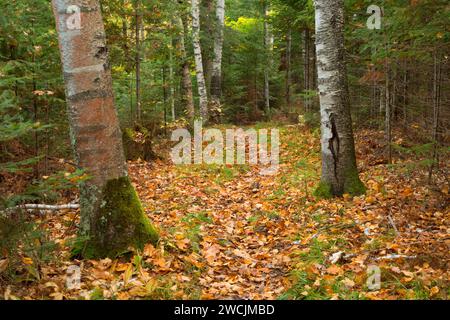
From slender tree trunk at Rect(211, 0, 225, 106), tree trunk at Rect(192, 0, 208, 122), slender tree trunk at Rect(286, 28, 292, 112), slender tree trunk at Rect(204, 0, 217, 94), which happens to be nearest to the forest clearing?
tree trunk at Rect(192, 0, 208, 122)

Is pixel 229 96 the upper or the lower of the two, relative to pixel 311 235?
upper

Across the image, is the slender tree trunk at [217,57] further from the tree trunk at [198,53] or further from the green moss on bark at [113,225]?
the green moss on bark at [113,225]

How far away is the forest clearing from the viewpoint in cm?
424

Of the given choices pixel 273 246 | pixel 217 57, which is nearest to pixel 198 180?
pixel 273 246

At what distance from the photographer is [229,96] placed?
22797 mm

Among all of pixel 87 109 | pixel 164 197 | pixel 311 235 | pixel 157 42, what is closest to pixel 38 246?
pixel 87 109

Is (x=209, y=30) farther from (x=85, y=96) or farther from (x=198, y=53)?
(x=85, y=96)

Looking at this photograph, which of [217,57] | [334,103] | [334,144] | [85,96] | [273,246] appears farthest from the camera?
[217,57]

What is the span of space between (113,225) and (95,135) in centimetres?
105

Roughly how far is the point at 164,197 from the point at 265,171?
137 inches

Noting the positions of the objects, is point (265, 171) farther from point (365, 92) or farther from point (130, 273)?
point (130, 273)

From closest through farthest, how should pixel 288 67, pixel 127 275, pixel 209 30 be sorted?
pixel 127 275 < pixel 209 30 < pixel 288 67

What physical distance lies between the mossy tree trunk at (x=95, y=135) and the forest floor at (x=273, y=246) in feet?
0.99

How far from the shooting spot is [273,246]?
19.6 feet
